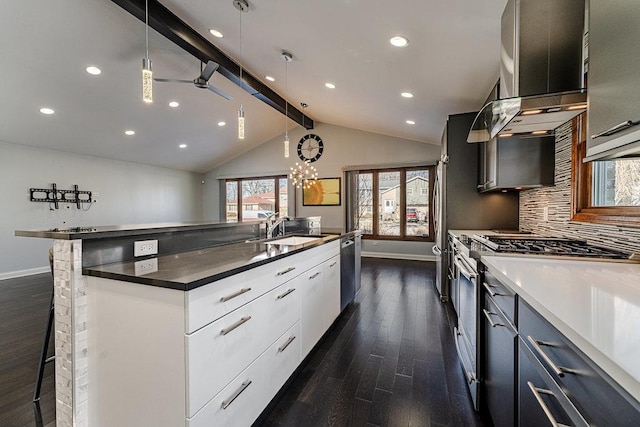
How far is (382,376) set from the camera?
1.88m

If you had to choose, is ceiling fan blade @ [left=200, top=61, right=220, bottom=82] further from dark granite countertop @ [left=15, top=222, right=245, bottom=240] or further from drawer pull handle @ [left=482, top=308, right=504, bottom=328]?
drawer pull handle @ [left=482, top=308, right=504, bottom=328]

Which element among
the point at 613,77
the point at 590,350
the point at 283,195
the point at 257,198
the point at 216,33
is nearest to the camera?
the point at 590,350

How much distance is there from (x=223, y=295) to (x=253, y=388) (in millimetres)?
577

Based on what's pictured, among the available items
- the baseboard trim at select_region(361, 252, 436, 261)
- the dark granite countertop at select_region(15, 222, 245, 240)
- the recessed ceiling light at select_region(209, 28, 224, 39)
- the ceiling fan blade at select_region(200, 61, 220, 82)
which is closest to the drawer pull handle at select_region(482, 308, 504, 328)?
the dark granite countertop at select_region(15, 222, 245, 240)

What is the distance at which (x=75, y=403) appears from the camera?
1201mm

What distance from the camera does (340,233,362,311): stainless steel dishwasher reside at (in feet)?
9.30

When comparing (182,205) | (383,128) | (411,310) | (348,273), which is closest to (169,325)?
(348,273)

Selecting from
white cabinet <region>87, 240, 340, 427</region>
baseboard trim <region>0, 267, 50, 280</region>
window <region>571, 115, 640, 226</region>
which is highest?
window <region>571, 115, 640, 226</region>

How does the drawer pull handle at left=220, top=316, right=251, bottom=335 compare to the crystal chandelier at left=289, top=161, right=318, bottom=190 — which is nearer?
the drawer pull handle at left=220, top=316, right=251, bottom=335

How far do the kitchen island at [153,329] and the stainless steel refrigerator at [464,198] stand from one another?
101 inches

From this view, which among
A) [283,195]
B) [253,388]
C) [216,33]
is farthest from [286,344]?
[283,195]

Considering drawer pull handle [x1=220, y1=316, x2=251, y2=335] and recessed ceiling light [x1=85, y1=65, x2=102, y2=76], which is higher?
recessed ceiling light [x1=85, y1=65, x2=102, y2=76]

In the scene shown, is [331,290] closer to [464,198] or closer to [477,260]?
[477,260]

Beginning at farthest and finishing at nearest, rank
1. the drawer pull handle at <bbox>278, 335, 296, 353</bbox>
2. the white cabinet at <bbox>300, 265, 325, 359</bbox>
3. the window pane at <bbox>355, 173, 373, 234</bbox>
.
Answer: the window pane at <bbox>355, 173, 373, 234</bbox>, the white cabinet at <bbox>300, 265, 325, 359</bbox>, the drawer pull handle at <bbox>278, 335, 296, 353</bbox>
